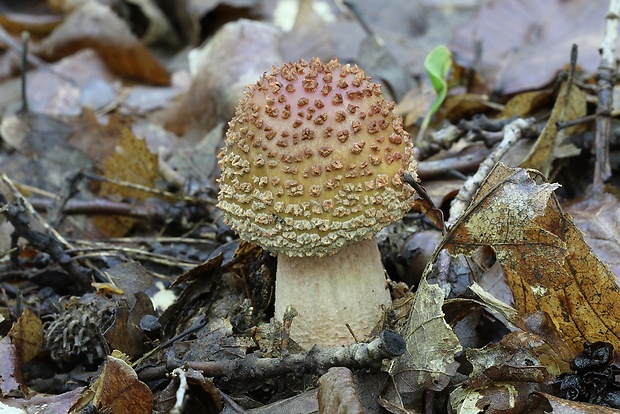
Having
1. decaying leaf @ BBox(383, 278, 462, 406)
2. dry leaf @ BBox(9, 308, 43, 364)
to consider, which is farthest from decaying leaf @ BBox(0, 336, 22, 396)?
decaying leaf @ BBox(383, 278, 462, 406)

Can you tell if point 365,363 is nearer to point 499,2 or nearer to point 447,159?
point 447,159

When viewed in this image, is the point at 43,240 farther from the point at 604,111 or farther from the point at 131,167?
the point at 604,111

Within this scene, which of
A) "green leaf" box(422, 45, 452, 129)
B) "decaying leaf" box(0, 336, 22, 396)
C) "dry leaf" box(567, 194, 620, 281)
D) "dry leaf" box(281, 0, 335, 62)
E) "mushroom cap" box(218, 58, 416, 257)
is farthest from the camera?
"dry leaf" box(281, 0, 335, 62)

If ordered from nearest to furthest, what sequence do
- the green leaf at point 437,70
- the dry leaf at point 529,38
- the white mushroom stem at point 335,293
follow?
the white mushroom stem at point 335,293 → the green leaf at point 437,70 → the dry leaf at point 529,38

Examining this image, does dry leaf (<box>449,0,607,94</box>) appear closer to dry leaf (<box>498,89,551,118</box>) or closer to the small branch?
dry leaf (<box>498,89,551,118</box>)

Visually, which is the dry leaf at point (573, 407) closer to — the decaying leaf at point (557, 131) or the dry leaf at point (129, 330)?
the decaying leaf at point (557, 131)

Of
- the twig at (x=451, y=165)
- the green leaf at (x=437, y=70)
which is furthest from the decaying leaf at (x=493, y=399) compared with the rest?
the green leaf at (x=437, y=70)
